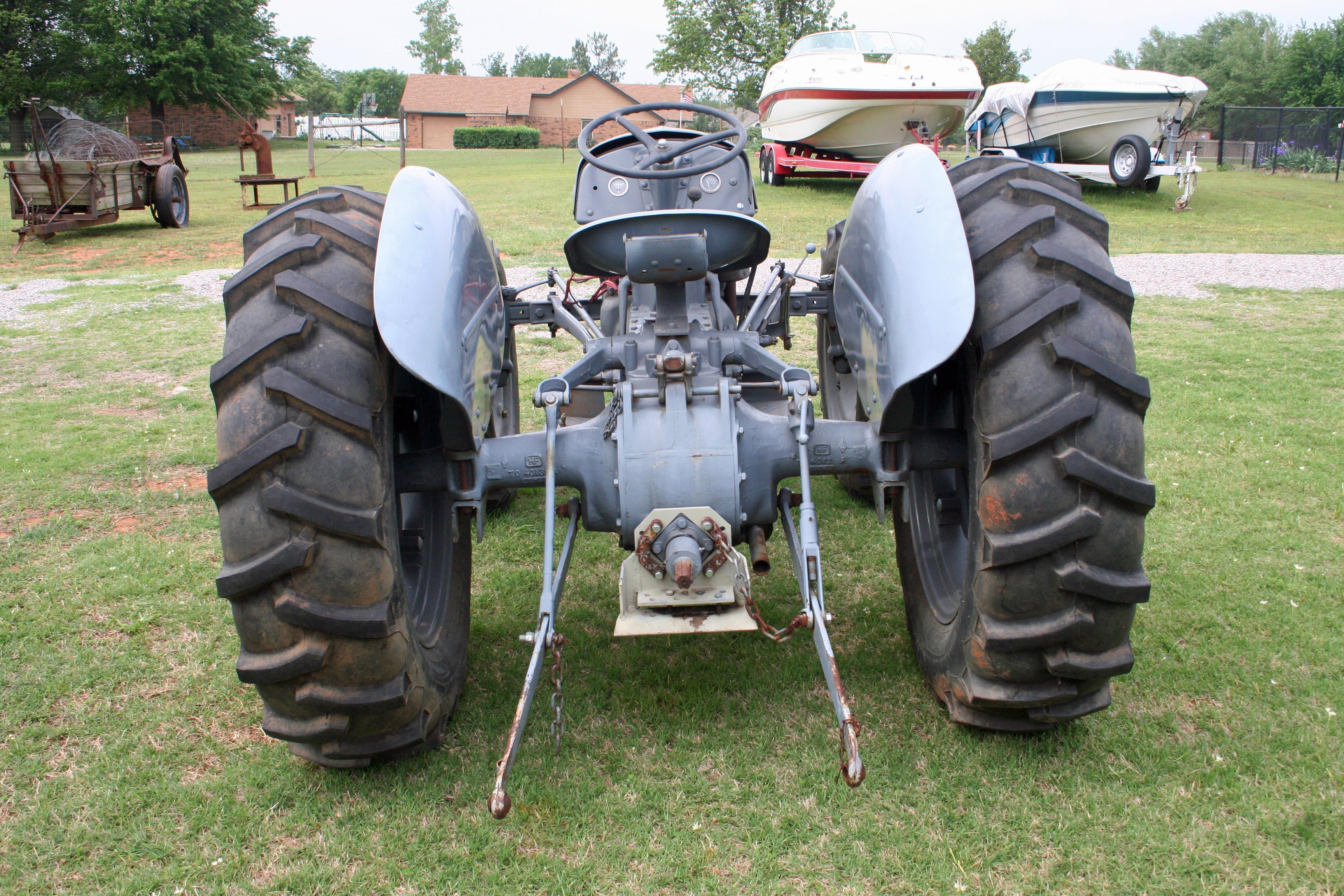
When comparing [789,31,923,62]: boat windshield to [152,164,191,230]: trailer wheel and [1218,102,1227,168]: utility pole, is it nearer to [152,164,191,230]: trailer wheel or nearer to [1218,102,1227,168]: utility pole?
[152,164,191,230]: trailer wheel

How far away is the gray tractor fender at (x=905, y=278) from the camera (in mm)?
2320

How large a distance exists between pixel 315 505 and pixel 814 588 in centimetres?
127

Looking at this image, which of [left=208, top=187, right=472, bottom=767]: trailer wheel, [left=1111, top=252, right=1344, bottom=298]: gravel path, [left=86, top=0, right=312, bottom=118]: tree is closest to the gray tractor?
Answer: [left=208, top=187, right=472, bottom=767]: trailer wheel

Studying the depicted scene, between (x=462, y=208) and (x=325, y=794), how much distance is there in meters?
1.73

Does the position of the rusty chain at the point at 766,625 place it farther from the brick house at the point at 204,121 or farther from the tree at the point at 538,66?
the tree at the point at 538,66

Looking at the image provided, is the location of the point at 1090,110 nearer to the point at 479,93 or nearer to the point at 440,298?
the point at 440,298

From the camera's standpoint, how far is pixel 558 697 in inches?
103

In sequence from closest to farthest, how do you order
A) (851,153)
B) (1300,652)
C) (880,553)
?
(1300,652) → (880,553) → (851,153)

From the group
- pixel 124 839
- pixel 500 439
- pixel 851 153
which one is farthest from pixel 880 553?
pixel 851 153

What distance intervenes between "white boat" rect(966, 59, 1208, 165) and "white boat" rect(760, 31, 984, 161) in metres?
1.71

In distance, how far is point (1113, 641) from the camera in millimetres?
2318

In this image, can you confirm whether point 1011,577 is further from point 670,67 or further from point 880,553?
point 670,67

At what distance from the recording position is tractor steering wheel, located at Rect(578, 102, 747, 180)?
3105 mm

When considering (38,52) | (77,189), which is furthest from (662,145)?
(38,52)
